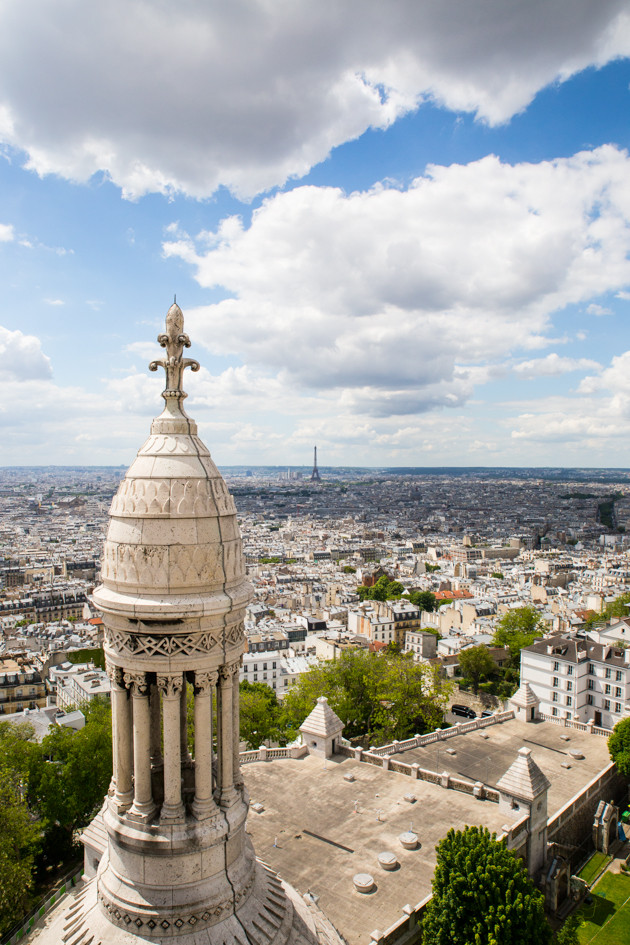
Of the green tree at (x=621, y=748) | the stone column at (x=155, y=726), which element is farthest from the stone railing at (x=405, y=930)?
the green tree at (x=621, y=748)

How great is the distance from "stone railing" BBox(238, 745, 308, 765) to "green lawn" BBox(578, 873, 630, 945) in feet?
40.4

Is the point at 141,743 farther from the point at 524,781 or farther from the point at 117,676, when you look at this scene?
the point at 524,781

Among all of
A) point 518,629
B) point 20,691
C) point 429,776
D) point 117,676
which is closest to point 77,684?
point 20,691

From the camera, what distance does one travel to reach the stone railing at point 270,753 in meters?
25.4

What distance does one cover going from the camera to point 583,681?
4381cm

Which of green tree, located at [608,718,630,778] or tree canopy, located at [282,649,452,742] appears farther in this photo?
tree canopy, located at [282,649,452,742]

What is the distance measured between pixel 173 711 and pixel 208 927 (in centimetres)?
230

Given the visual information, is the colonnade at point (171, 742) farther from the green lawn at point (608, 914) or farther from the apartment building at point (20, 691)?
the apartment building at point (20, 691)

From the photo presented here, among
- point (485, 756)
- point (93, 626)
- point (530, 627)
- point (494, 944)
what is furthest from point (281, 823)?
point (93, 626)

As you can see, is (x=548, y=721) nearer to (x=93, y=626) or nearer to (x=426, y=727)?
(x=426, y=727)

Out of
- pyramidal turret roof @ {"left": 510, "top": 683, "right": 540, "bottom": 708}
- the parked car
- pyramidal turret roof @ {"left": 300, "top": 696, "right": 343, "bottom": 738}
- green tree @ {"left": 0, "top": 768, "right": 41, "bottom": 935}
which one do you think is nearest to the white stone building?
green tree @ {"left": 0, "top": 768, "right": 41, "bottom": 935}

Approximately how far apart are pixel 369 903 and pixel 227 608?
14193 mm

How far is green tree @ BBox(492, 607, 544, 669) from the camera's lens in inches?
2677

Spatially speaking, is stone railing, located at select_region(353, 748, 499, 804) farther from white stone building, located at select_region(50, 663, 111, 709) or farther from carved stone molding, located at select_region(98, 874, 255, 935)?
white stone building, located at select_region(50, 663, 111, 709)
